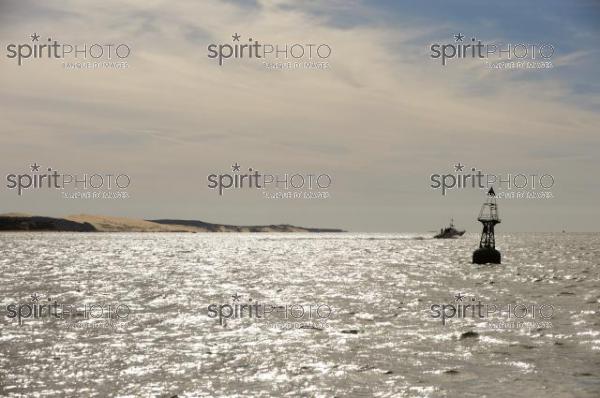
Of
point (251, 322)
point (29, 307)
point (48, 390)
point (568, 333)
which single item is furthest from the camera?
point (29, 307)

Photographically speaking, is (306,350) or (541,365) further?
(306,350)

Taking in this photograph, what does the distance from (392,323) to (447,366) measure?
9.60 metres

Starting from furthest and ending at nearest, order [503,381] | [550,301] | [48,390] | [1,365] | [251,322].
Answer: [550,301] < [251,322] < [1,365] < [503,381] < [48,390]

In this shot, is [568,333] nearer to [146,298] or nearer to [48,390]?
[48,390]

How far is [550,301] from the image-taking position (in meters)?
41.2

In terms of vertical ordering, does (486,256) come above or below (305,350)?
below

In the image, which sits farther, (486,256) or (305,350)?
(486,256)

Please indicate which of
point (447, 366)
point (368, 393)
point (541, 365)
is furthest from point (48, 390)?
point (541, 365)

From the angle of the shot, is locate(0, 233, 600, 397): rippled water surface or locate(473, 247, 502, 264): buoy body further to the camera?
locate(473, 247, 502, 264): buoy body

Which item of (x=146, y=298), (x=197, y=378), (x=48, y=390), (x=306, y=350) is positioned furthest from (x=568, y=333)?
(x=146, y=298)

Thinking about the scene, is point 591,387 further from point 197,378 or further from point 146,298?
point 146,298

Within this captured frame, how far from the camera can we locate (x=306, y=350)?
80.9 feet

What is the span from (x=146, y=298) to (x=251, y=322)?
45.1 ft

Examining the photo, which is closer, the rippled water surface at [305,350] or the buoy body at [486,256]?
the rippled water surface at [305,350]
